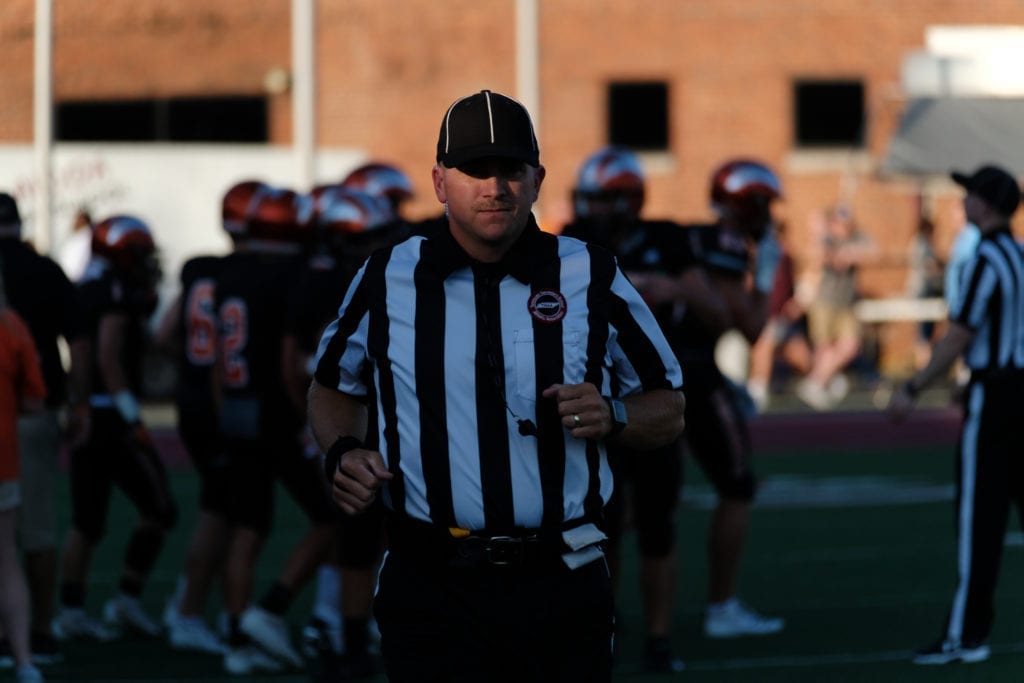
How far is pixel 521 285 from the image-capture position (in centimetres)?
446

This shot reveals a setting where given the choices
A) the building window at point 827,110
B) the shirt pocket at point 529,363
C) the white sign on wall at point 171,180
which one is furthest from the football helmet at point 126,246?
the building window at point 827,110

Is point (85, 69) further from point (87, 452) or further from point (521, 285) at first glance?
point (521, 285)

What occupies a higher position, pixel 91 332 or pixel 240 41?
pixel 240 41

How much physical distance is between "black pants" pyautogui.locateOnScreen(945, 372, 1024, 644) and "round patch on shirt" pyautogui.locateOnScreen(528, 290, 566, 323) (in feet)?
13.5

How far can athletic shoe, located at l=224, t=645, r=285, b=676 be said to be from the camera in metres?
8.46

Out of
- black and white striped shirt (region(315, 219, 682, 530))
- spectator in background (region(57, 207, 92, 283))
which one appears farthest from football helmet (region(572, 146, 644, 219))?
spectator in background (region(57, 207, 92, 283))

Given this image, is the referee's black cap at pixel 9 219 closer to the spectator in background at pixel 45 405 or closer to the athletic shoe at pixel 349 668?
the spectator in background at pixel 45 405

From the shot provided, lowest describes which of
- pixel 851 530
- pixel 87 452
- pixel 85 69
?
pixel 851 530

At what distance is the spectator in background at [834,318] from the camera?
2158 centimetres

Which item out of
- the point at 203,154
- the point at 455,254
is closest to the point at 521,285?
the point at 455,254

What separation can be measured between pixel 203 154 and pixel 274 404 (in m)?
13.0

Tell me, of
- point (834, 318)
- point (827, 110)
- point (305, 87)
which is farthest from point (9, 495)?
point (827, 110)

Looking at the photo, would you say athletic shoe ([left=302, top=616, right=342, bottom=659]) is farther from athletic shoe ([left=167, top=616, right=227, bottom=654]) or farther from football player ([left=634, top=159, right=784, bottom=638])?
football player ([left=634, top=159, right=784, bottom=638])

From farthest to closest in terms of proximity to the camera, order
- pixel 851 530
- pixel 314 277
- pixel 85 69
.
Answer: pixel 85 69
pixel 851 530
pixel 314 277
